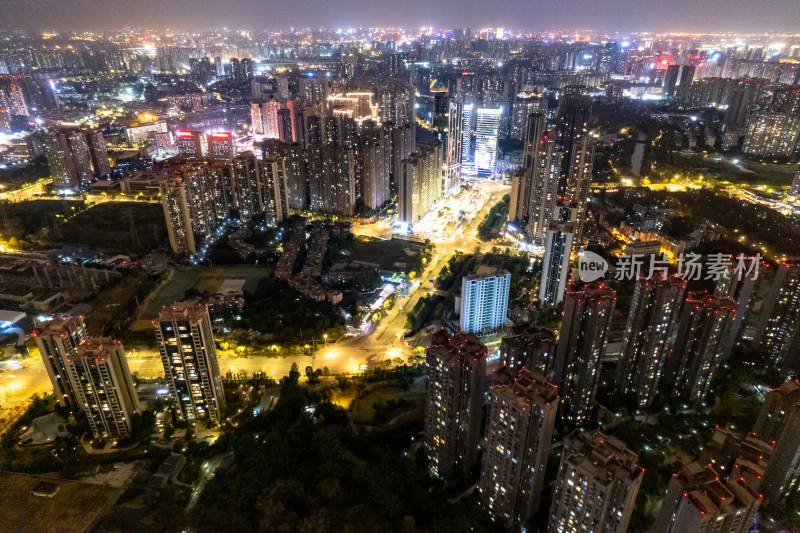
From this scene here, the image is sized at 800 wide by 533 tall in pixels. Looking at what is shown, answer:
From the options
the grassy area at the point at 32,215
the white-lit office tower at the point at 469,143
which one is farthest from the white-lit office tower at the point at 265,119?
the grassy area at the point at 32,215

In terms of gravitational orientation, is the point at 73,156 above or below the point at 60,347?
above

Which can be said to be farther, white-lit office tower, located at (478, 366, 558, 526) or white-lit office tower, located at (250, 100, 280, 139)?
white-lit office tower, located at (250, 100, 280, 139)

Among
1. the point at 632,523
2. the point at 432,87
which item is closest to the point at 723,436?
the point at 632,523

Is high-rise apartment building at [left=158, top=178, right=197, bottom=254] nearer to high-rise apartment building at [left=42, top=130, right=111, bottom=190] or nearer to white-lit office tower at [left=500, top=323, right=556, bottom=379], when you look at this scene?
high-rise apartment building at [left=42, top=130, right=111, bottom=190]

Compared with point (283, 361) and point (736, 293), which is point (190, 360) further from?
point (736, 293)

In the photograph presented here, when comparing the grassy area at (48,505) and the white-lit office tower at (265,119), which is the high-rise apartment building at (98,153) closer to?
the white-lit office tower at (265,119)

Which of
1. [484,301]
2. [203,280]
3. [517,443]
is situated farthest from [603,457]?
[203,280]

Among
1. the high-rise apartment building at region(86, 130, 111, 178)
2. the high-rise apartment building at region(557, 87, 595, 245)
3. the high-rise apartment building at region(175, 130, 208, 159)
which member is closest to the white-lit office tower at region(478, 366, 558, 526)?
the high-rise apartment building at region(557, 87, 595, 245)
